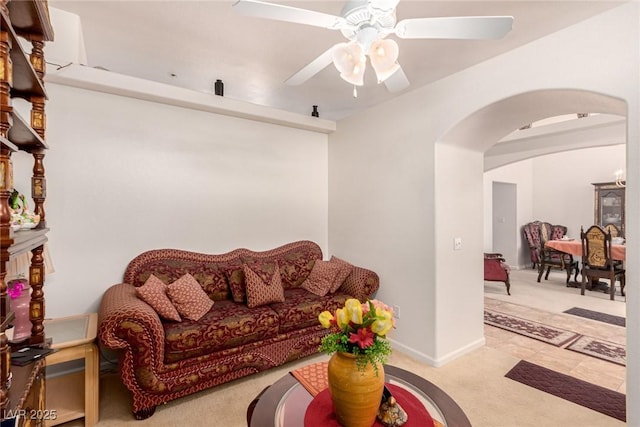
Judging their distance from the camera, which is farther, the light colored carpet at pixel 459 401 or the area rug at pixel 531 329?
the area rug at pixel 531 329

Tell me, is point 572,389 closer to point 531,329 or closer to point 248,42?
point 531,329

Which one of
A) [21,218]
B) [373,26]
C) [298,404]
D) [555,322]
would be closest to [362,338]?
[298,404]

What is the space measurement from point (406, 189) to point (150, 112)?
2654mm

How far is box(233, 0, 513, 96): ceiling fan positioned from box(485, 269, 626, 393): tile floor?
3.02 meters

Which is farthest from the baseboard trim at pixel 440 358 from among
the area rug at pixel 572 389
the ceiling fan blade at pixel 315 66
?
the ceiling fan blade at pixel 315 66

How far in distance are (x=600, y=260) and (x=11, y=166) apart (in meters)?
7.10

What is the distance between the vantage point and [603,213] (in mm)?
6910

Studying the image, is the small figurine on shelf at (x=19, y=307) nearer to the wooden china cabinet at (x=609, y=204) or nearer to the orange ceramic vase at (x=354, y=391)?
the orange ceramic vase at (x=354, y=391)

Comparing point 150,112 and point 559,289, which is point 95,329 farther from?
point 559,289

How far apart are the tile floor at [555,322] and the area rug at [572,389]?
4.8 inches

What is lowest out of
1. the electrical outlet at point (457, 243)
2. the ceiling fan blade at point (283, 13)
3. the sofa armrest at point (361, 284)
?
the sofa armrest at point (361, 284)

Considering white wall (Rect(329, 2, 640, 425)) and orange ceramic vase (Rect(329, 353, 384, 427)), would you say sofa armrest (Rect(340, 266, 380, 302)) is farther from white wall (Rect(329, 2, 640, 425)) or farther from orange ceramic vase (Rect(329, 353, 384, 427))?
orange ceramic vase (Rect(329, 353, 384, 427))

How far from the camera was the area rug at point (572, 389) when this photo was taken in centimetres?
227

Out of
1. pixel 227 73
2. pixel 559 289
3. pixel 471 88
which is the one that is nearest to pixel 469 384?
pixel 471 88
